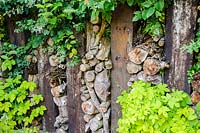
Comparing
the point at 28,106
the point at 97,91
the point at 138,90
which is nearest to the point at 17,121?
the point at 28,106

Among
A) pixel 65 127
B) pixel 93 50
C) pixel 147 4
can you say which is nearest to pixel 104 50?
pixel 93 50

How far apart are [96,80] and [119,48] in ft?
1.17

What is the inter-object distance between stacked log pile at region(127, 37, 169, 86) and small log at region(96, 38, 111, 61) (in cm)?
24

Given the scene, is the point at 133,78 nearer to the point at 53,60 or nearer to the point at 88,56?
the point at 88,56

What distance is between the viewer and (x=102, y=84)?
8.47 ft

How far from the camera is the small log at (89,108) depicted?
2.68 m

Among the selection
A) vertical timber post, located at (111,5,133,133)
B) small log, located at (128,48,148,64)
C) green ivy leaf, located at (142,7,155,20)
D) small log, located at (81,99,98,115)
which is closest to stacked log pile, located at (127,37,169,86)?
small log, located at (128,48,148,64)

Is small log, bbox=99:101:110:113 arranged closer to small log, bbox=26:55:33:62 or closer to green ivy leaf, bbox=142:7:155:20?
green ivy leaf, bbox=142:7:155:20

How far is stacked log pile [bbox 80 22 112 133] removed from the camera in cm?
255

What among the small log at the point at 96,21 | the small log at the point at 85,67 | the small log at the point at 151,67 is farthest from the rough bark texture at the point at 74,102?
the small log at the point at 151,67

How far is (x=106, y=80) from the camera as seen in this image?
8.46 feet

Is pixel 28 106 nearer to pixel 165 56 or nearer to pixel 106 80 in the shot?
pixel 106 80

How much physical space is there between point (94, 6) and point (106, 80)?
672 mm

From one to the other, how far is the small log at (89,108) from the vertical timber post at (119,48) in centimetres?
18
